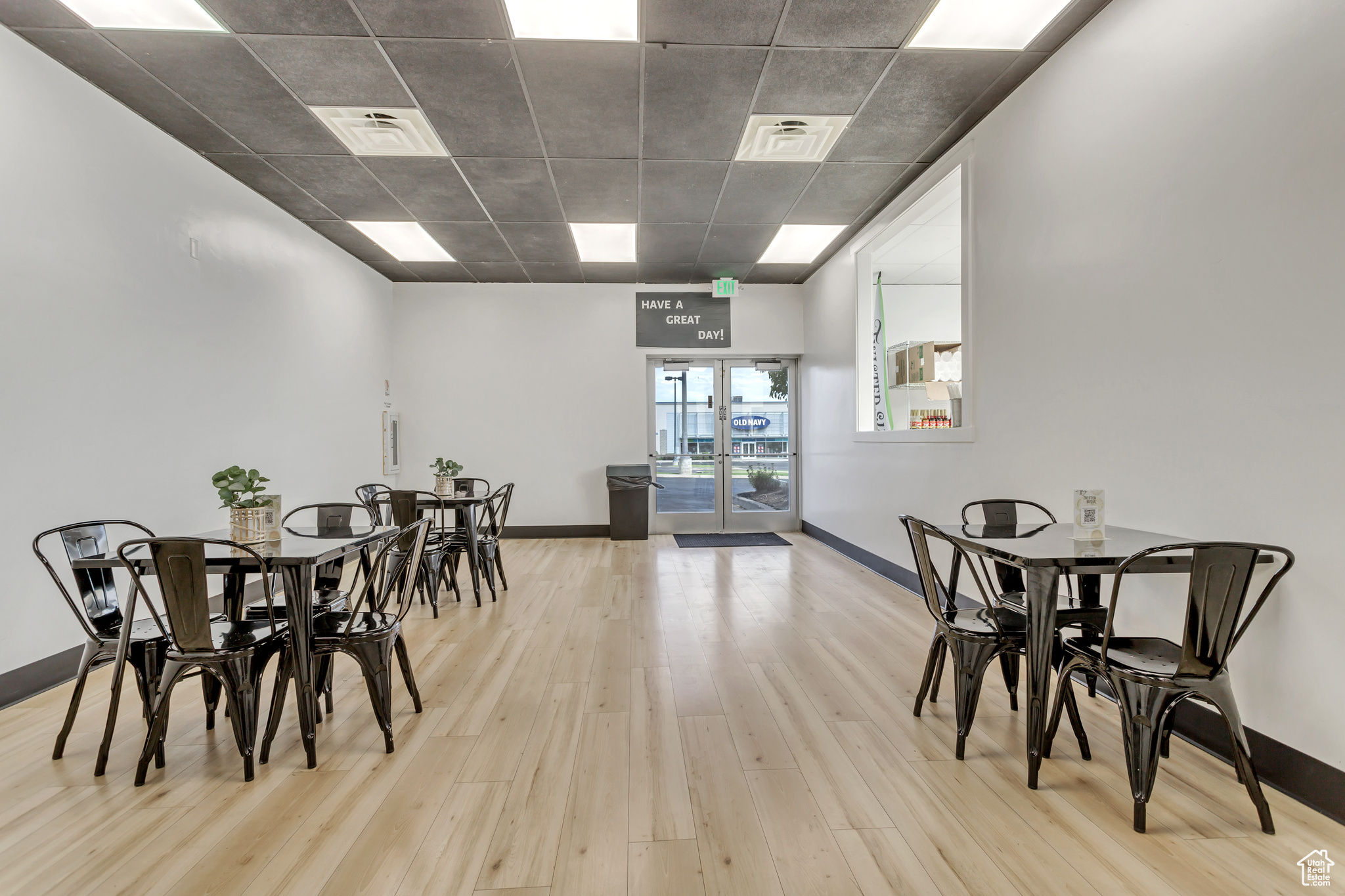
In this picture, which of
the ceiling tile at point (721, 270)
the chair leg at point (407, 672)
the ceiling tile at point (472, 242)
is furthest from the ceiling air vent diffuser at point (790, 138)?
the chair leg at point (407, 672)

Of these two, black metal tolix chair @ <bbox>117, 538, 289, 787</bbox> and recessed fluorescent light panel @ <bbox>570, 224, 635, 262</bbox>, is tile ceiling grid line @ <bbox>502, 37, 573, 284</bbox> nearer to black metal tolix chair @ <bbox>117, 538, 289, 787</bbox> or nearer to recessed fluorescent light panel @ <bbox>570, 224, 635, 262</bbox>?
recessed fluorescent light panel @ <bbox>570, 224, 635, 262</bbox>

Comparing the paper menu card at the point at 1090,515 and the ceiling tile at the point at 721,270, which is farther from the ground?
the ceiling tile at the point at 721,270

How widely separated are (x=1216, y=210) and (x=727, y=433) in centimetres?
611

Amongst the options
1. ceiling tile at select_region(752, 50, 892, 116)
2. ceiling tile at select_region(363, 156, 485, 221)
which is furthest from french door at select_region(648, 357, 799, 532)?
ceiling tile at select_region(752, 50, 892, 116)

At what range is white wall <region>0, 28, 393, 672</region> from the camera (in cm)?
309

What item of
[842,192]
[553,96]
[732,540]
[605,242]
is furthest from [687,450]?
[553,96]

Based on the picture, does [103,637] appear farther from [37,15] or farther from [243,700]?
[37,15]

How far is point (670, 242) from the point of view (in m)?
6.39

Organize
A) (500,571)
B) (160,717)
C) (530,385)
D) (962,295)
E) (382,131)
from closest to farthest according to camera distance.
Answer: (160,717) → (382,131) → (962,295) → (500,571) → (530,385)

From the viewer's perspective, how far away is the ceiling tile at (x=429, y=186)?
454cm

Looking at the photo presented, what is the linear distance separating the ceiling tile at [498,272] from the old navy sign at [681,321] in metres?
1.42

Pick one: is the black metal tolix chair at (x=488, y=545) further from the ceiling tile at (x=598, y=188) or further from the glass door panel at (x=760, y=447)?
the glass door panel at (x=760, y=447)

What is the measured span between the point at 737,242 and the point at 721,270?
1085 mm

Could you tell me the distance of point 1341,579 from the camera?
80.2 inches
